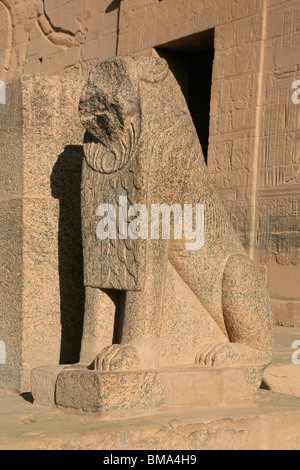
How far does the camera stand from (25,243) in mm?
3762

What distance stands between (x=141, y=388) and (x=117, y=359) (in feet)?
0.52

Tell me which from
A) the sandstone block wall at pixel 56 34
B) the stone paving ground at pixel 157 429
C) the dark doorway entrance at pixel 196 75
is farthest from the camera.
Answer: the sandstone block wall at pixel 56 34

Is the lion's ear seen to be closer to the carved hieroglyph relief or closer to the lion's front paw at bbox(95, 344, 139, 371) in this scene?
the lion's front paw at bbox(95, 344, 139, 371)

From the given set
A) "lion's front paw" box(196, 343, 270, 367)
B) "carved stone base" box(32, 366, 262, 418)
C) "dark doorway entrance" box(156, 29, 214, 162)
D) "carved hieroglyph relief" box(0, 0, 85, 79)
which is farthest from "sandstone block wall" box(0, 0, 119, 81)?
"carved stone base" box(32, 366, 262, 418)

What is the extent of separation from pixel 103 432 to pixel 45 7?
1269 centimetres

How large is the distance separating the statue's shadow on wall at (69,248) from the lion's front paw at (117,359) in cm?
85

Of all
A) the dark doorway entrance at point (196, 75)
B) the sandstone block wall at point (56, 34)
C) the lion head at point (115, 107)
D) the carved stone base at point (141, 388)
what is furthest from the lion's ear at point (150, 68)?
the sandstone block wall at point (56, 34)

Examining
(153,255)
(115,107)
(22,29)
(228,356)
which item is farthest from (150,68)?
(22,29)

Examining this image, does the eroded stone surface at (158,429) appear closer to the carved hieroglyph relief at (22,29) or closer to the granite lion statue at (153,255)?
the granite lion statue at (153,255)

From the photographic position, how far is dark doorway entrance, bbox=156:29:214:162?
35.9 feet

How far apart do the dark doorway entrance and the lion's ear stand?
302 inches

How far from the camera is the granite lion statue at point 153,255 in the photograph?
10.5 ft

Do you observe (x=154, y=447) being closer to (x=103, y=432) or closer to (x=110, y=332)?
(x=103, y=432)

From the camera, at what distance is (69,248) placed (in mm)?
3928
